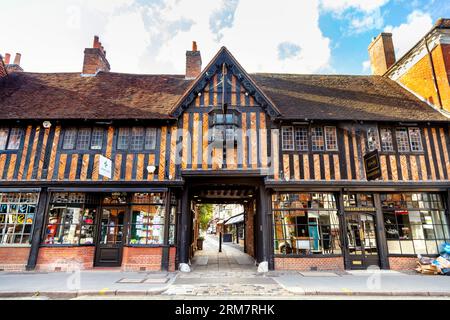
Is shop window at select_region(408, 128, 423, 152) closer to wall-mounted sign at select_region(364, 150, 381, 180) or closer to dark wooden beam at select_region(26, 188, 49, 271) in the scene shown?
wall-mounted sign at select_region(364, 150, 381, 180)

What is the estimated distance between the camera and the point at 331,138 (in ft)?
37.3

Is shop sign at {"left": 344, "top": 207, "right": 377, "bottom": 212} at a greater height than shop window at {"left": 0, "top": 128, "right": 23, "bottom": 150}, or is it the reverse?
shop window at {"left": 0, "top": 128, "right": 23, "bottom": 150}

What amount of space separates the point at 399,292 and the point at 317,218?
13.6ft

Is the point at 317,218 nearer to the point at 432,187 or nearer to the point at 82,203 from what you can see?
the point at 432,187

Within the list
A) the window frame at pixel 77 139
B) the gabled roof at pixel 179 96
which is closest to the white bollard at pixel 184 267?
the window frame at pixel 77 139

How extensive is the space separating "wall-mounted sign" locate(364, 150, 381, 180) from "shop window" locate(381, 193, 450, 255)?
58.7 inches

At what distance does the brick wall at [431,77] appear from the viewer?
1167cm

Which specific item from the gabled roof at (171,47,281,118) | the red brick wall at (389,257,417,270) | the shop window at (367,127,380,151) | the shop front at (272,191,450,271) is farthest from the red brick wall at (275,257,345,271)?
the gabled roof at (171,47,281,118)

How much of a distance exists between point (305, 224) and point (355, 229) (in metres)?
2.10

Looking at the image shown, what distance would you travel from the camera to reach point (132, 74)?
1496 centimetres

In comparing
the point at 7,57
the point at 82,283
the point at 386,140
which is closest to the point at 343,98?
the point at 386,140

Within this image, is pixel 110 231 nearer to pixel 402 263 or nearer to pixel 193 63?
pixel 193 63

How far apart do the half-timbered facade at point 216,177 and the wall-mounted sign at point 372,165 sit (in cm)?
29

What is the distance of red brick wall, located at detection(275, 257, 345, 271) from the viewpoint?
33.7ft
